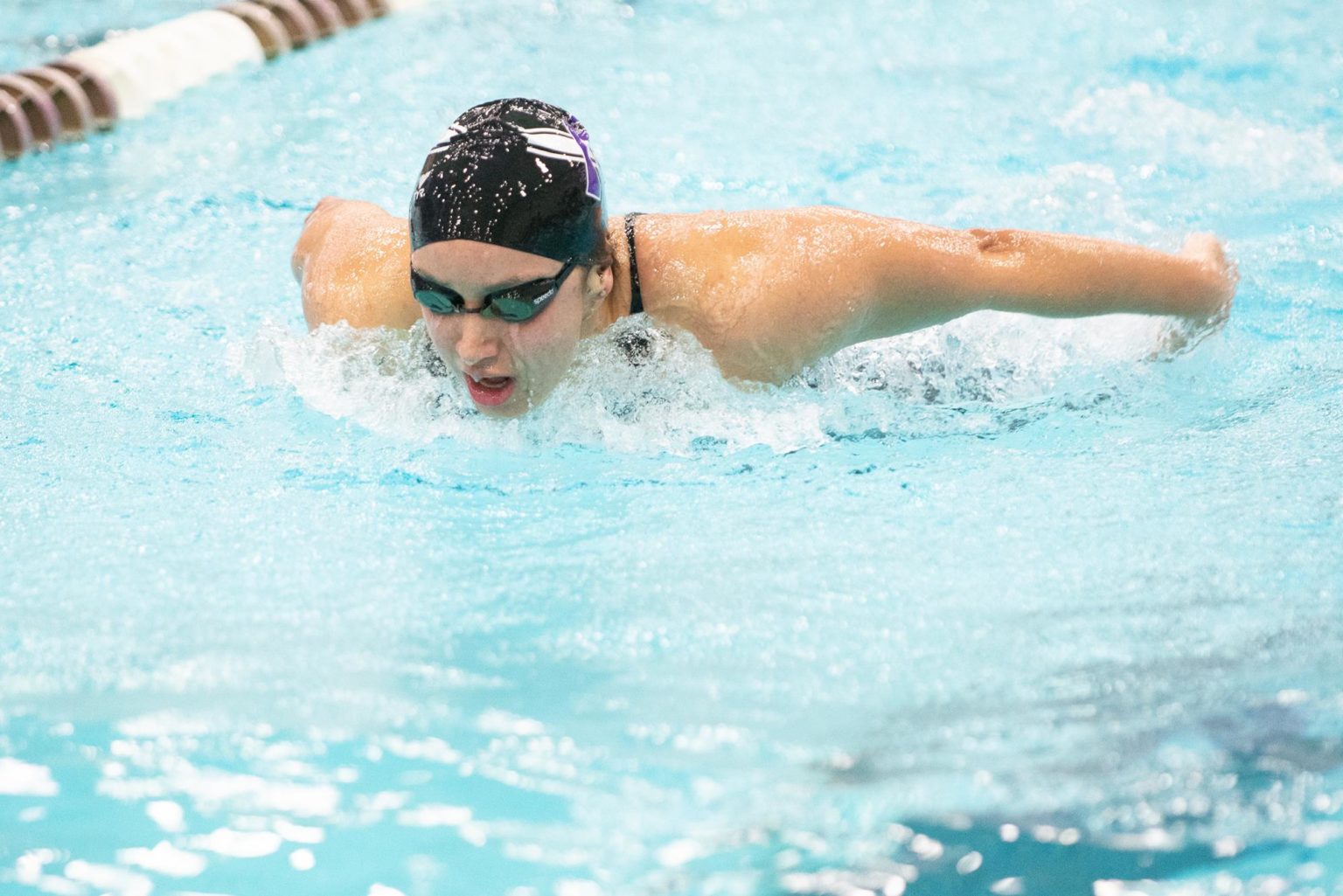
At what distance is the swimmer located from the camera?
248cm

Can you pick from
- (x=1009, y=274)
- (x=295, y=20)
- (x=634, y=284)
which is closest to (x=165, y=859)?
(x=634, y=284)

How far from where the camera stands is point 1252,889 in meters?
1.80

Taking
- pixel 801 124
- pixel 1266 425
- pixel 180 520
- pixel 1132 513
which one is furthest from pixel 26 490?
pixel 801 124

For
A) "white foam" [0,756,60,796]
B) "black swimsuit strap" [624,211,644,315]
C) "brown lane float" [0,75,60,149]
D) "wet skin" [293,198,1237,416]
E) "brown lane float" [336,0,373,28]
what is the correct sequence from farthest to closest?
"brown lane float" [336,0,373,28]
"brown lane float" [0,75,60,149]
"black swimsuit strap" [624,211,644,315]
"wet skin" [293,198,1237,416]
"white foam" [0,756,60,796]

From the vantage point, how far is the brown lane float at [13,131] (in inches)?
189

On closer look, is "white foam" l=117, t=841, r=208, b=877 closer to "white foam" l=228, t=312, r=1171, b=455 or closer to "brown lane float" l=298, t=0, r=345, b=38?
"white foam" l=228, t=312, r=1171, b=455

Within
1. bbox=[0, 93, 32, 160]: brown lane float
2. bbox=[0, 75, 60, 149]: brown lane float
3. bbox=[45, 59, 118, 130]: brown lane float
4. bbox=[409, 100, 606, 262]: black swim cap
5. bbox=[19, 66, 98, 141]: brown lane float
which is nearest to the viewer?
bbox=[409, 100, 606, 262]: black swim cap

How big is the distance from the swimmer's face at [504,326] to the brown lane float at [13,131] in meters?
2.90

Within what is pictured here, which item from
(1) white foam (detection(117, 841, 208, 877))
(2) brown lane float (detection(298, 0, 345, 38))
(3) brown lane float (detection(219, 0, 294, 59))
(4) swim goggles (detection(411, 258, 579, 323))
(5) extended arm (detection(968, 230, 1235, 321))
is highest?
(2) brown lane float (detection(298, 0, 345, 38))

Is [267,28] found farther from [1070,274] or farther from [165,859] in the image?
[165,859]

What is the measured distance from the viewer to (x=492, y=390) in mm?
2658

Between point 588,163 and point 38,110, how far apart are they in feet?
10.6

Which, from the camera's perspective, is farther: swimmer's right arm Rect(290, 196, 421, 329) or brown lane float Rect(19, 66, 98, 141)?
brown lane float Rect(19, 66, 98, 141)

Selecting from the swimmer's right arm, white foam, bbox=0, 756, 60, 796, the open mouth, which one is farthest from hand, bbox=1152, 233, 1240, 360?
white foam, bbox=0, 756, 60, 796
